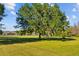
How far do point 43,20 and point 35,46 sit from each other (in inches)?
28.3

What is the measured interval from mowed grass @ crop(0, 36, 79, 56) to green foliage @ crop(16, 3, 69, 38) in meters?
0.24

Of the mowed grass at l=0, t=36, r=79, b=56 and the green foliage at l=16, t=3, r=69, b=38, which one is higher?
the green foliage at l=16, t=3, r=69, b=38

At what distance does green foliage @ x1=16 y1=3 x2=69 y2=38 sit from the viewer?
7582mm

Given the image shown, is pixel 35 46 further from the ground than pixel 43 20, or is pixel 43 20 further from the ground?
pixel 43 20

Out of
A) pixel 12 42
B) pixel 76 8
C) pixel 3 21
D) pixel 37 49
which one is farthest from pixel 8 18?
pixel 76 8

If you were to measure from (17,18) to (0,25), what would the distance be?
1.54 ft

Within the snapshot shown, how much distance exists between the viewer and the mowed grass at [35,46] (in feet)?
24.0

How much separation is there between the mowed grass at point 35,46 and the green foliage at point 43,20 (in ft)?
0.78

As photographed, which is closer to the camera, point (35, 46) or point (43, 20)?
point (35, 46)

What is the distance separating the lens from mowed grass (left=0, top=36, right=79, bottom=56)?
7.30 m

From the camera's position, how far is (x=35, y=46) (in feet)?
24.4

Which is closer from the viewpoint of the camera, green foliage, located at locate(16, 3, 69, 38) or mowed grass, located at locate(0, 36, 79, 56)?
mowed grass, located at locate(0, 36, 79, 56)

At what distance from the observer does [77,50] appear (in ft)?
24.0

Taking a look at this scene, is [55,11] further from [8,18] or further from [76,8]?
[8,18]
